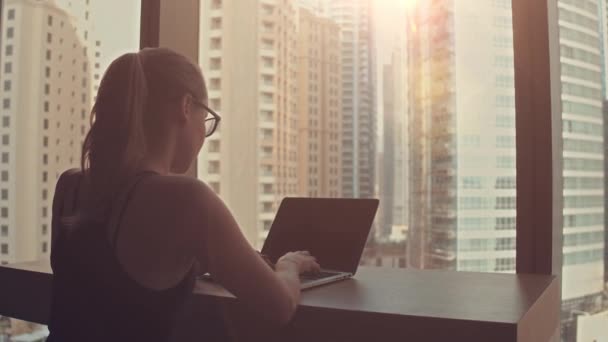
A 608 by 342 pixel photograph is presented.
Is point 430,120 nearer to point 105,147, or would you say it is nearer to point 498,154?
point 498,154

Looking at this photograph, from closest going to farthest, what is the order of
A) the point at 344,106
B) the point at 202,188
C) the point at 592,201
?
the point at 202,188 < the point at 592,201 < the point at 344,106

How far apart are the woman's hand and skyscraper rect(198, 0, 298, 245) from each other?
1318 mm

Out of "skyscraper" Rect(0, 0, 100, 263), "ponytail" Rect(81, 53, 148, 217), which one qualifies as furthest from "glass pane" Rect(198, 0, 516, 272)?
"ponytail" Rect(81, 53, 148, 217)

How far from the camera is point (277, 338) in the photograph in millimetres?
1021

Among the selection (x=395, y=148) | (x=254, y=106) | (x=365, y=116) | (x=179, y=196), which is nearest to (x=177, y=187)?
(x=179, y=196)

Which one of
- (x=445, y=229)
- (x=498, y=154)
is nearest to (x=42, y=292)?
(x=445, y=229)

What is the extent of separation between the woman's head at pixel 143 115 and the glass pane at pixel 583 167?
130 centimetres

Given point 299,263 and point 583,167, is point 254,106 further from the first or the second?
point 299,263

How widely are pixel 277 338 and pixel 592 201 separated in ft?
4.18

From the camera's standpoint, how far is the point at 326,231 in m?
1.39

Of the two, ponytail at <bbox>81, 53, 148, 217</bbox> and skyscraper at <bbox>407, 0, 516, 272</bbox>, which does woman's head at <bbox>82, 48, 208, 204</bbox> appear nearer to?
ponytail at <bbox>81, 53, 148, 217</bbox>

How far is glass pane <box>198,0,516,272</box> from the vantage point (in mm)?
1889

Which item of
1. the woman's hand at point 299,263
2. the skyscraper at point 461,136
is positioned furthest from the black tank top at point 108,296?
the skyscraper at point 461,136

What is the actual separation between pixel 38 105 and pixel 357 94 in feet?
4.94
